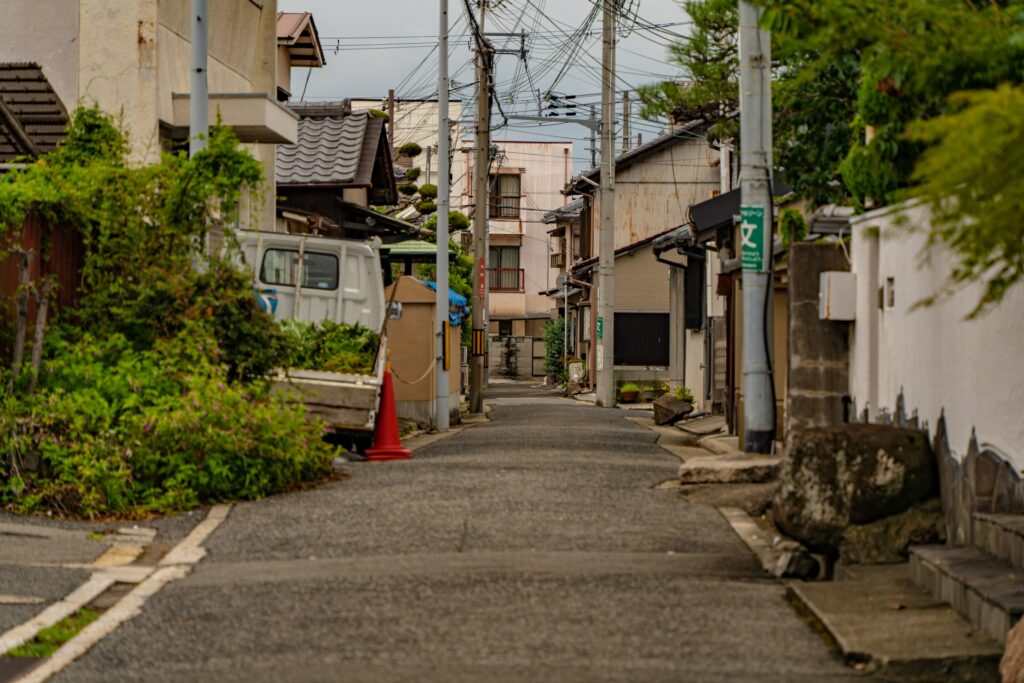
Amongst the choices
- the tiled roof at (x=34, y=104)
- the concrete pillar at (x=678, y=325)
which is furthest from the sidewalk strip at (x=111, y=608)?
the concrete pillar at (x=678, y=325)

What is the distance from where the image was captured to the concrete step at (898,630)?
22.1 feet

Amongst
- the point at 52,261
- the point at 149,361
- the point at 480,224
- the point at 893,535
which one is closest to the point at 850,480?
the point at 893,535

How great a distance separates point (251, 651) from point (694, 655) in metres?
2.25

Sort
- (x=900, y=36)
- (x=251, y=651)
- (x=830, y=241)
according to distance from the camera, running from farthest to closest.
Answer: (x=830, y=241) < (x=251, y=651) < (x=900, y=36)

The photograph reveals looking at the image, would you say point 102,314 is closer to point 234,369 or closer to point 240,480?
point 234,369

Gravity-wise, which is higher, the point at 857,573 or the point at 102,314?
the point at 102,314

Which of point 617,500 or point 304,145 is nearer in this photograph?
point 617,500

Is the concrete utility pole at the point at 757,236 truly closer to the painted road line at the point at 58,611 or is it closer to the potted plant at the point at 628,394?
the painted road line at the point at 58,611

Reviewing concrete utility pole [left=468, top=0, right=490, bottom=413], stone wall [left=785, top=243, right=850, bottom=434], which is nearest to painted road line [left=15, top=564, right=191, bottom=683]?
stone wall [left=785, top=243, right=850, bottom=434]

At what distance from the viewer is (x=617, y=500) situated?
41.5 feet

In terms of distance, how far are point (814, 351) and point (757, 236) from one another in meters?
2.31

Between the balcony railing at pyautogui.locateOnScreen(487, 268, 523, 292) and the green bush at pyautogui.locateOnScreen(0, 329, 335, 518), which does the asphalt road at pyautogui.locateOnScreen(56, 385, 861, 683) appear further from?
the balcony railing at pyautogui.locateOnScreen(487, 268, 523, 292)

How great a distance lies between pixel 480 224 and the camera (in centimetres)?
3200

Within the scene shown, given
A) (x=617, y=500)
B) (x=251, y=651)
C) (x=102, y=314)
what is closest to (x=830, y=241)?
(x=617, y=500)
